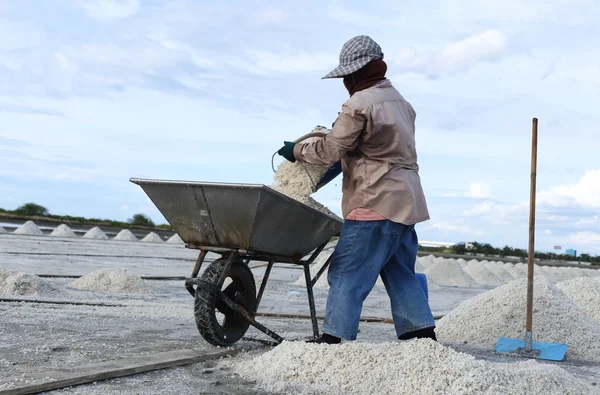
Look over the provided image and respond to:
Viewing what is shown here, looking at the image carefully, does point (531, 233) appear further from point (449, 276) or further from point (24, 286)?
point (449, 276)

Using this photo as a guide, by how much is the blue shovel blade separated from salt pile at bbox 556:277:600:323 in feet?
6.38

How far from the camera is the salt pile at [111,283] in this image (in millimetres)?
7305

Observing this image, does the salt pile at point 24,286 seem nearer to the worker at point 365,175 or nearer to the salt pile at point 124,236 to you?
the worker at point 365,175

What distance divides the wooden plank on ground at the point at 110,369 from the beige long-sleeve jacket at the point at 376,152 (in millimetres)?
1088

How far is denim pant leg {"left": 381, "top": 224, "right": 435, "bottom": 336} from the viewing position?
3.69m

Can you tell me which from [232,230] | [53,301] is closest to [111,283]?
[53,301]

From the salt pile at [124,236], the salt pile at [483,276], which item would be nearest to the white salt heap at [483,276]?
the salt pile at [483,276]

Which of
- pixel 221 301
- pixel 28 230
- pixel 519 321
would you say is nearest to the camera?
pixel 221 301

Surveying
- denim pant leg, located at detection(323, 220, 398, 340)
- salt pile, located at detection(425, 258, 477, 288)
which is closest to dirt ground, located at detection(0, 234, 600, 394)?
denim pant leg, located at detection(323, 220, 398, 340)

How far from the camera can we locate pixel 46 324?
441cm

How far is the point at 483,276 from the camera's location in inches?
592

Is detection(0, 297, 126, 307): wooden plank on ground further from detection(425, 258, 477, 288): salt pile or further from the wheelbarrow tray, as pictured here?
detection(425, 258, 477, 288): salt pile

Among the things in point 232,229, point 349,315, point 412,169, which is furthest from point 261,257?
point 412,169

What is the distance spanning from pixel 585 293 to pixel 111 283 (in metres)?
4.85
